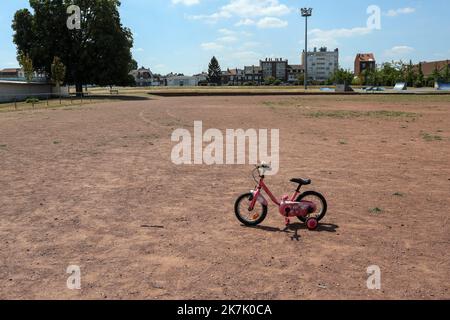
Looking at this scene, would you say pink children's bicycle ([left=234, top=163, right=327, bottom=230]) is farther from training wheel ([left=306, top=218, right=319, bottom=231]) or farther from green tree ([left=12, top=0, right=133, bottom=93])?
green tree ([left=12, top=0, right=133, bottom=93])

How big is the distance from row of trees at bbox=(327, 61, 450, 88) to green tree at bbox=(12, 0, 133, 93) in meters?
73.2

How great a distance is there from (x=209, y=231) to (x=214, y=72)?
597 ft

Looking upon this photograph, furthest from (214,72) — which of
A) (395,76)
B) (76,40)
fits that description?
(76,40)

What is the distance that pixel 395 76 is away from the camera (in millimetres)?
126688

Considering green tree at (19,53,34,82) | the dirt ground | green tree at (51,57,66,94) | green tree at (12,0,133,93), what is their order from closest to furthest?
the dirt ground < green tree at (51,57,66,94) < green tree at (19,53,34,82) < green tree at (12,0,133,93)

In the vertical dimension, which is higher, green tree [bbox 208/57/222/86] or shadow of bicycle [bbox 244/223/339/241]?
green tree [bbox 208/57/222/86]

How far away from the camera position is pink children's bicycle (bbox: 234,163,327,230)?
6496 mm

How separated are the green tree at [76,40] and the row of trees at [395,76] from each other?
7324 cm

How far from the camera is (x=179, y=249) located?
5617mm

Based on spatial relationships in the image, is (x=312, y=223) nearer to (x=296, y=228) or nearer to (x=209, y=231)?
(x=296, y=228)

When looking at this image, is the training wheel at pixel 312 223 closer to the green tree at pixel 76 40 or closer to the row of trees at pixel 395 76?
the green tree at pixel 76 40

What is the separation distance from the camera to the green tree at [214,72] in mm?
182000

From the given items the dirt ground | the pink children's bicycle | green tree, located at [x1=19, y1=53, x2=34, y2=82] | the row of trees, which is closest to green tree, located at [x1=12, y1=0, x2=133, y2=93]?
green tree, located at [x1=19, y1=53, x2=34, y2=82]

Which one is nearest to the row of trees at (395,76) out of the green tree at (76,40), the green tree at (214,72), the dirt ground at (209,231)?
the green tree at (214,72)
